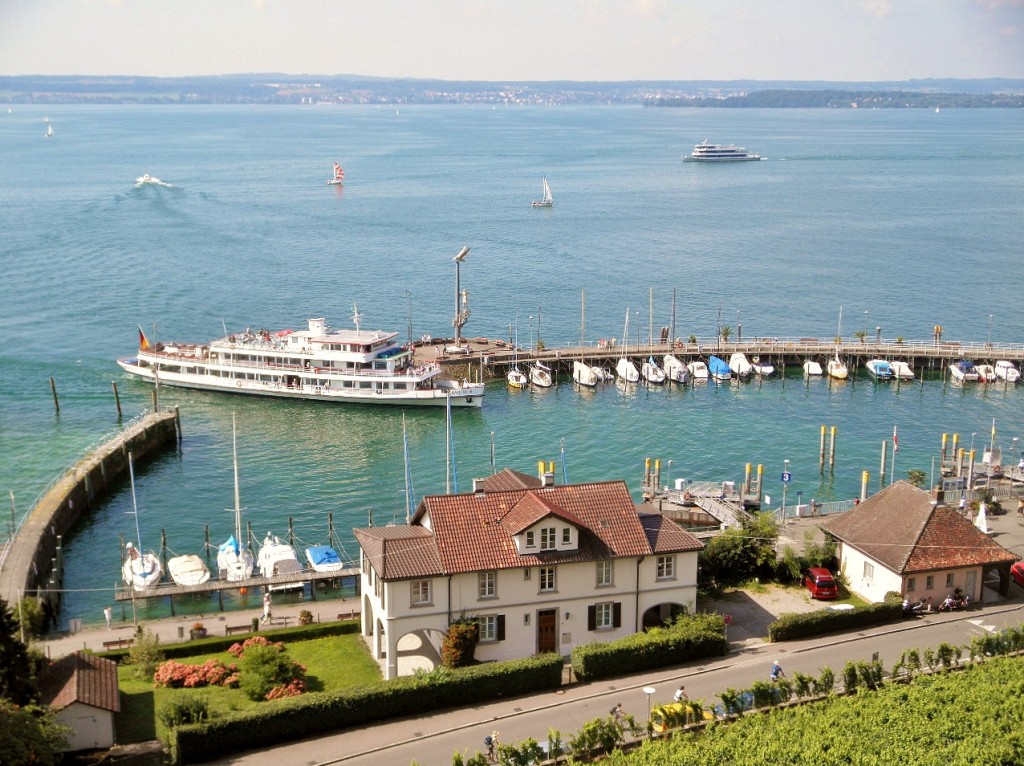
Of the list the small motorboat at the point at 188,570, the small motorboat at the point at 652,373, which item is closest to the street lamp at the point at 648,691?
the small motorboat at the point at 188,570

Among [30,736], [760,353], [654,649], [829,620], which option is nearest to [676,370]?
[760,353]

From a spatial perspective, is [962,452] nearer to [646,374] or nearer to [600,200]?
[646,374]

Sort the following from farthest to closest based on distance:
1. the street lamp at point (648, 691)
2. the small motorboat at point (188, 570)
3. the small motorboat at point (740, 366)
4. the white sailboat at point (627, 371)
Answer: the small motorboat at point (740, 366) < the white sailboat at point (627, 371) < the small motorboat at point (188, 570) < the street lamp at point (648, 691)

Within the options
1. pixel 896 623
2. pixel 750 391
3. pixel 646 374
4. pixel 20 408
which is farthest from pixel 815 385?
pixel 20 408

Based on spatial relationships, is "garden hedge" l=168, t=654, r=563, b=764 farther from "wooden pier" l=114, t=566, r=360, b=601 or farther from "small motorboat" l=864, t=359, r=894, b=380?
"small motorboat" l=864, t=359, r=894, b=380

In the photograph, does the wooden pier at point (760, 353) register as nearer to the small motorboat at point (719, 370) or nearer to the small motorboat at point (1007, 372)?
the small motorboat at point (1007, 372)
